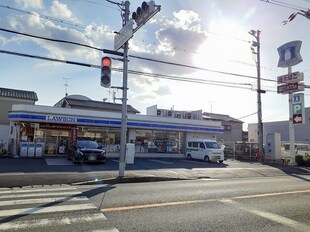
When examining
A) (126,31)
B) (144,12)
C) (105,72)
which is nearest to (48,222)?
(105,72)

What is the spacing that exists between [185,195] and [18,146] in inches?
748

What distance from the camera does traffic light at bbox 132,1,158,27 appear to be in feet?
37.3

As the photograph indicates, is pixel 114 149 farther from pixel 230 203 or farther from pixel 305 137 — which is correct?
pixel 305 137

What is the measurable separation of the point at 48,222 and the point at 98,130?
21626mm

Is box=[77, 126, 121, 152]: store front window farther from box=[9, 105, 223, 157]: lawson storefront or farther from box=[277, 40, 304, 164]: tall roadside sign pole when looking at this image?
box=[277, 40, 304, 164]: tall roadside sign pole

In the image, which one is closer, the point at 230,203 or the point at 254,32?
the point at 230,203

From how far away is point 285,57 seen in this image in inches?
1105

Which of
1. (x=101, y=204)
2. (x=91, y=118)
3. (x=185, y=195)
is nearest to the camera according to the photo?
(x=101, y=204)

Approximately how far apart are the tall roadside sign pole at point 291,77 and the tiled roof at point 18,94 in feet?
88.0

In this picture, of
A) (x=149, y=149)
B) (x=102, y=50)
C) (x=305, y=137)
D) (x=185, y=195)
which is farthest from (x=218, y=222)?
(x=305, y=137)

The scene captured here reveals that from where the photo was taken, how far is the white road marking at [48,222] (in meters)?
5.81

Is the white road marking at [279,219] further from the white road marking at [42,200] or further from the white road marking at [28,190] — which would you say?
the white road marking at [28,190]

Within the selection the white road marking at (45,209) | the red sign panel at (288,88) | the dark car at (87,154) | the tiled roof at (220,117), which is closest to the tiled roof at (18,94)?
the dark car at (87,154)

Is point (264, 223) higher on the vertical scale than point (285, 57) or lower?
lower
